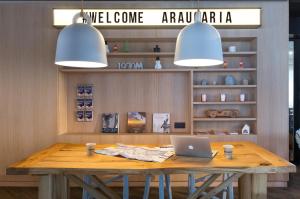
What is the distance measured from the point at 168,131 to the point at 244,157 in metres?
2.11

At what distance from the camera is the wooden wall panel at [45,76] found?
4.14 m

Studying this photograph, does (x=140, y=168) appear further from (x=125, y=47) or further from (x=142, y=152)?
(x=125, y=47)

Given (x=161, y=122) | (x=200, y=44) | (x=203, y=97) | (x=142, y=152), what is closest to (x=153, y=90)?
(x=161, y=122)

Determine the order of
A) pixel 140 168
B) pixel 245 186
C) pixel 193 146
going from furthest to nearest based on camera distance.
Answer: pixel 245 186 → pixel 193 146 → pixel 140 168

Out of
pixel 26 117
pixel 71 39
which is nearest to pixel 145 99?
pixel 26 117

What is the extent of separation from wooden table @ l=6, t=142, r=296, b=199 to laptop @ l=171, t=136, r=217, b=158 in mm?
54

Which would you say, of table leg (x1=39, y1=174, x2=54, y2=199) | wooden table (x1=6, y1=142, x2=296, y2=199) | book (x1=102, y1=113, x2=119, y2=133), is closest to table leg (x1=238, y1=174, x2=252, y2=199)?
wooden table (x1=6, y1=142, x2=296, y2=199)

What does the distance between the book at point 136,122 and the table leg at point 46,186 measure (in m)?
2.24

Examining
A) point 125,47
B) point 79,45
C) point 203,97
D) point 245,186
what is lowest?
point 245,186

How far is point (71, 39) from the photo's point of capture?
2238 mm

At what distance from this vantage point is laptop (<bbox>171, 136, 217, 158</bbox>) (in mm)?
2322

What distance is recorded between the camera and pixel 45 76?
4176mm

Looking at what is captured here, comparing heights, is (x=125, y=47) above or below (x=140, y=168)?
above

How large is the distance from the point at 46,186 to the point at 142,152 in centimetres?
82
